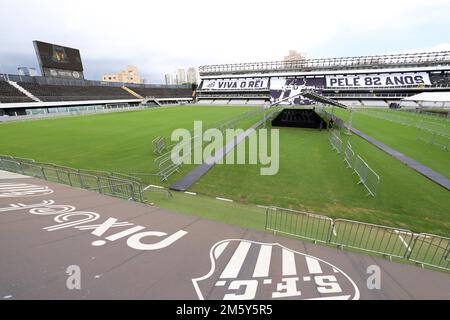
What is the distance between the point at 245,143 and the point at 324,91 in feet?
184

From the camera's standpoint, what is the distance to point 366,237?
6500mm

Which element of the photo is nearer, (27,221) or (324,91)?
(27,221)

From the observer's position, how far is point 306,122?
2314 centimetres

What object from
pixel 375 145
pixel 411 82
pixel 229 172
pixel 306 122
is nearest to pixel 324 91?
pixel 411 82

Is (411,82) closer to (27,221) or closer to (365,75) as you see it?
(365,75)

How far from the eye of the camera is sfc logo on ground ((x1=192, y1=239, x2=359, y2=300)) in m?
3.63

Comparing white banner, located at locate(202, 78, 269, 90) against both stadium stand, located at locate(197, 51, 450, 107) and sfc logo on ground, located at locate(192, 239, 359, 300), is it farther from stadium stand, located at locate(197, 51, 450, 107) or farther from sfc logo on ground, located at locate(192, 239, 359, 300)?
sfc logo on ground, located at locate(192, 239, 359, 300)

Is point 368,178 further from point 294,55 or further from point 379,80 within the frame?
point 294,55

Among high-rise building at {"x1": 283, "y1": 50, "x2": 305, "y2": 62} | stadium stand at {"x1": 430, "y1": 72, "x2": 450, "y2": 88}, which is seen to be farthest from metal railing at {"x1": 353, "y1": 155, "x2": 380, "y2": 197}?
high-rise building at {"x1": 283, "y1": 50, "x2": 305, "y2": 62}

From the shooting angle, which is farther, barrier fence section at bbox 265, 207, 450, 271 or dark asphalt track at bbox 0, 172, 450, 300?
barrier fence section at bbox 265, 207, 450, 271

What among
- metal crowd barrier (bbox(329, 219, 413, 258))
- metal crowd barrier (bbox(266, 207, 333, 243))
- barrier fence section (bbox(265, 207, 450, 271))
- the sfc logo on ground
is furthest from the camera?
metal crowd barrier (bbox(266, 207, 333, 243))

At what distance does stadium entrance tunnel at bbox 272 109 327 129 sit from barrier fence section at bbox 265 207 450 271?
57.4 ft

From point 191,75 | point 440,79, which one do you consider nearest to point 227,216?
point 440,79
